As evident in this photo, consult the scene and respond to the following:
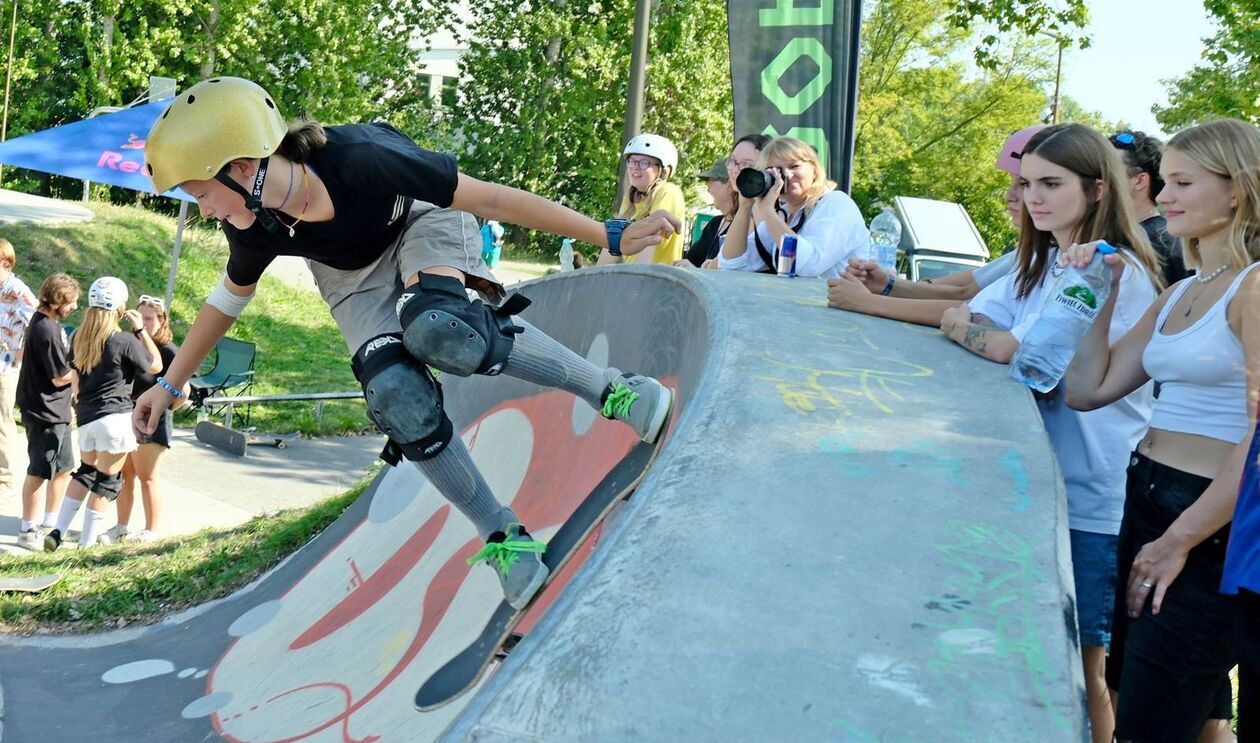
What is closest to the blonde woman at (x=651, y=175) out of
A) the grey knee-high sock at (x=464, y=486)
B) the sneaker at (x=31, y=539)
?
the grey knee-high sock at (x=464, y=486)

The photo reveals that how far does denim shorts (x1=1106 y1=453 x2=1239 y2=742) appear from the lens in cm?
236

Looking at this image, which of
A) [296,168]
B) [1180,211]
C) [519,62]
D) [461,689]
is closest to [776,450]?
[1180,211]

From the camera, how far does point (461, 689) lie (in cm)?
318

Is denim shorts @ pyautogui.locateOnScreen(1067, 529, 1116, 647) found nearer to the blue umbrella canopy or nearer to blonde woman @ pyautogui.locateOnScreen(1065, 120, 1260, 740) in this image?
blonde woman @ pyautogui.locateOnScreen(1065, 120, 1260, 740)

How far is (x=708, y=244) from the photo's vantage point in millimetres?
6441

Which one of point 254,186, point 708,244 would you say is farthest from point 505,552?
point 708,244

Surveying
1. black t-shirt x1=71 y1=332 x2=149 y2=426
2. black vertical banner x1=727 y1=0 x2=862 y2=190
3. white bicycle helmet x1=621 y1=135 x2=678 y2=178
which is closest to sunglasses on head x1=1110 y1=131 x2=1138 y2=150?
white bicycle helmet x1=621 y1=135 x2=678 y2=178

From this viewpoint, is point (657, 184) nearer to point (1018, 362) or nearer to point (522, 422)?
point (522, 422)

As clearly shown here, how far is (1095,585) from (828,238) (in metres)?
2.55

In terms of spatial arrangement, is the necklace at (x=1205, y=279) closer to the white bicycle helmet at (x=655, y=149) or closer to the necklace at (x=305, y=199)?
the necklace at (x=305, y=199)

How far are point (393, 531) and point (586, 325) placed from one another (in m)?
1.50

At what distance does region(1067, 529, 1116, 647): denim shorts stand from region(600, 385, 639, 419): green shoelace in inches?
54.1

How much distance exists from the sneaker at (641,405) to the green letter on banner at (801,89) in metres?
4.41

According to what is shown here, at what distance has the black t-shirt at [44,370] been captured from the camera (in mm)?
8031
